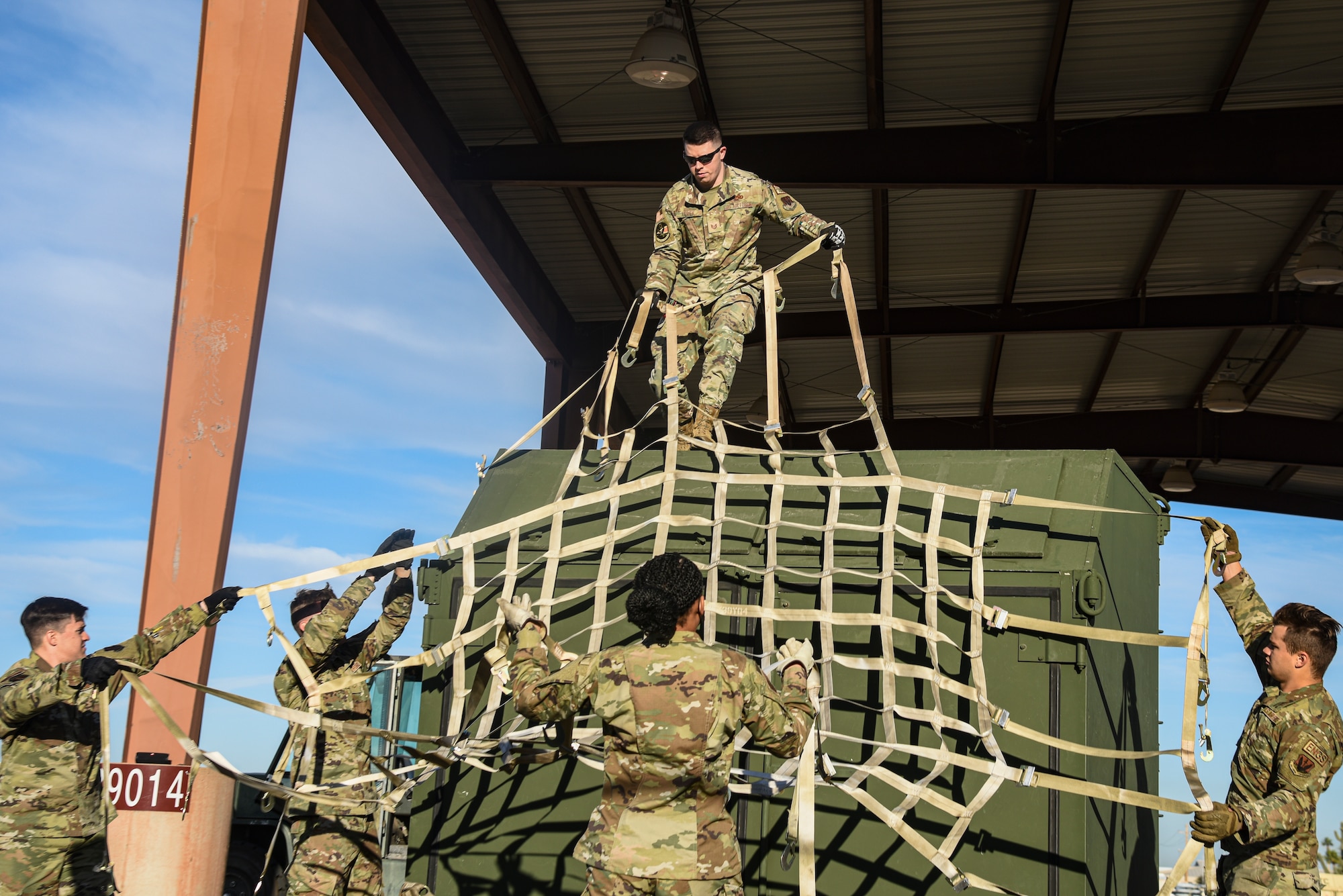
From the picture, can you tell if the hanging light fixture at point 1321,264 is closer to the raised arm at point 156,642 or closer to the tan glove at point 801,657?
the tan glove at point 801,657

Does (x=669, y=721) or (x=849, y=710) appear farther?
(x=849, y=710)

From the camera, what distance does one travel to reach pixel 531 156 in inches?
542

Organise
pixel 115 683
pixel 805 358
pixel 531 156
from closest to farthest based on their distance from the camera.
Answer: pixel 115 683 → pixel 531 156 → pixel 805 358

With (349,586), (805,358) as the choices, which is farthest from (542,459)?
(805,358)

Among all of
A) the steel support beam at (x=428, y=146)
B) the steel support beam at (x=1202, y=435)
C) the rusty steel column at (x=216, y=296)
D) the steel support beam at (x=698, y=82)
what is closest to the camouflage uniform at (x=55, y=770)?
the rusty steel column at (x=216, y=296)

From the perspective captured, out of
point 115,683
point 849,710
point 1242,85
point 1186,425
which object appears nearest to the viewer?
point 115,683

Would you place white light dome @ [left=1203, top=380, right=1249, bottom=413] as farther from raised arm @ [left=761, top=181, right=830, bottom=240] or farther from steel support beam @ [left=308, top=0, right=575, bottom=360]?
raised arm @ [left=761, top=181, right=830, bottom=240]

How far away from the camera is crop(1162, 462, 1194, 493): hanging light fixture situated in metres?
23.8

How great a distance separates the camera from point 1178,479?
78.4 ft

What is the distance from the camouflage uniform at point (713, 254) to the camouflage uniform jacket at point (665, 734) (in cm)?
331

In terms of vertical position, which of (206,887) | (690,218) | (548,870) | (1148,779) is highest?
(690,218)

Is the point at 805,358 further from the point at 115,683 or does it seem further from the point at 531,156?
the point at 115,683

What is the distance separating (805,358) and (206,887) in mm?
13621

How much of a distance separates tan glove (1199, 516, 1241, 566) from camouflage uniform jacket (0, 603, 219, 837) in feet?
14.2
